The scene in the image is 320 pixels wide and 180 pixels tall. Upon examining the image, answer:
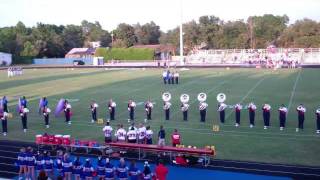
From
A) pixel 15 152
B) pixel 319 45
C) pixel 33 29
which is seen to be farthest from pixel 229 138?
pixel 33 29

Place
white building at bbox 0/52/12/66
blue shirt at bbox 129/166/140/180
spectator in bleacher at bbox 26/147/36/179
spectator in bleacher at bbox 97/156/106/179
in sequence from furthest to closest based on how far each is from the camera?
white building at bbox 0/52/12/66 < spectator in bleacher at bbox 26/147/36/179 < spectator in bleacher at bbox 97/156/106/179 < blue shirt at bbox 129/166/140/180

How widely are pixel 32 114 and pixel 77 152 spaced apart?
10.0m

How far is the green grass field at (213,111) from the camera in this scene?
17.7 meters

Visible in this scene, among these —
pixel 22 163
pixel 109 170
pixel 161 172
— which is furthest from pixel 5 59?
pixel 161 172

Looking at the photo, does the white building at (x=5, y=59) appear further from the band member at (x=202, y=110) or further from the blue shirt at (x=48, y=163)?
the blue shirt at (x=48, y=163)

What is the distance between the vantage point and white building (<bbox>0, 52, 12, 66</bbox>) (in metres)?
81.6

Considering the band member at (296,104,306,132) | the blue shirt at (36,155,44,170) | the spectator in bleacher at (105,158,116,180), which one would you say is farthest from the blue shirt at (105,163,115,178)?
the band member at (296,104,306,132)

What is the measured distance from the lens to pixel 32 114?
26.3 meters

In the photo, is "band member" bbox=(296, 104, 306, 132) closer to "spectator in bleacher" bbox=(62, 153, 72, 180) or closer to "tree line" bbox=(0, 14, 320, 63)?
"spectator in bleacher" bbox=(62, 153, 72, 180)

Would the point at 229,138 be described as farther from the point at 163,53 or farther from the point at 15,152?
the point at 163,53

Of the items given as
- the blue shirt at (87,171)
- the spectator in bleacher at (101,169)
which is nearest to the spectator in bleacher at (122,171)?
the spectator in bleacher at (101,169)

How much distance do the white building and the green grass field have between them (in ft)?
138

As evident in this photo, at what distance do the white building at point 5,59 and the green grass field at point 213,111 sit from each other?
138 feet

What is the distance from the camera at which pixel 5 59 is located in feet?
271
